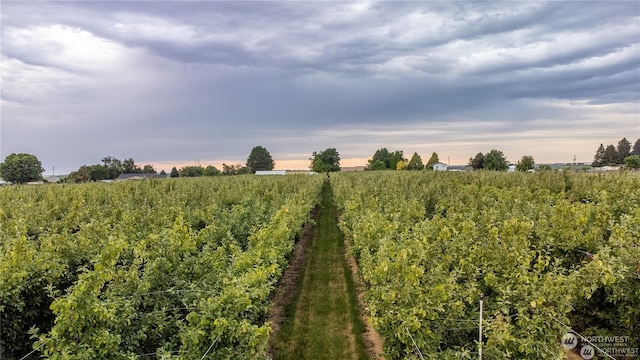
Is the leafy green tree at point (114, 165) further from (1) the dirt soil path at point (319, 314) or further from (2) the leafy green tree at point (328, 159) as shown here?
(1) the dirt soil path at point (319, 314)

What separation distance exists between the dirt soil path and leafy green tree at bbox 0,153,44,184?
91840mm

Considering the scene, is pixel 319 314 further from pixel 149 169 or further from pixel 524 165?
pixel 149 169

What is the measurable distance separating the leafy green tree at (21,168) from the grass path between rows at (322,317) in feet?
304

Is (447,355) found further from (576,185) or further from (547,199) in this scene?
(576,185)

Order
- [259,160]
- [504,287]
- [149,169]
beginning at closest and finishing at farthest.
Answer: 1. [504,287]
2. [149,169]
3. [259,160]

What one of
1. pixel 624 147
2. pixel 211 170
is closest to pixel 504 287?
pixel 211 170

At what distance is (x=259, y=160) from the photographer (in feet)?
439

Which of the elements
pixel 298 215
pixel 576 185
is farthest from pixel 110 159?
pixel 576 185

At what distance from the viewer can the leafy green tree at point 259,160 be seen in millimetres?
133125

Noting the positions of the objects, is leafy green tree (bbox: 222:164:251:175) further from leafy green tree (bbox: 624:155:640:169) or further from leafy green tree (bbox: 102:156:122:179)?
leafy green tree (bbox: 624:155:640:169)

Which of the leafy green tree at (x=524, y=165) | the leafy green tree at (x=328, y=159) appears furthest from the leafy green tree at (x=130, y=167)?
the leafy green tree at (x=524, y=165)

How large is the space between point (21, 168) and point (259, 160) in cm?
6835

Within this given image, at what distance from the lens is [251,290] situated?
18.9 feet

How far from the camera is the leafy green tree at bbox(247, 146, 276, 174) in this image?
13312cm
